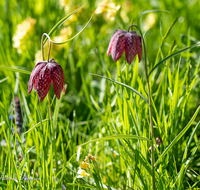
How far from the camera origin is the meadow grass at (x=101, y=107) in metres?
0.87

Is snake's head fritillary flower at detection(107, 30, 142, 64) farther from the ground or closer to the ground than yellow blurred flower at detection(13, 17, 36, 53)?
closer to the ground

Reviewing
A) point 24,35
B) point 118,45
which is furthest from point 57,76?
point 24,35

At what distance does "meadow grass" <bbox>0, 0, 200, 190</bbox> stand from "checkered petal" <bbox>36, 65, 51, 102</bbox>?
7 centimetres

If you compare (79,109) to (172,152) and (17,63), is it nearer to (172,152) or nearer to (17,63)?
(17,63)

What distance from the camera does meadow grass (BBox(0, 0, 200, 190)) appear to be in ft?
2.84

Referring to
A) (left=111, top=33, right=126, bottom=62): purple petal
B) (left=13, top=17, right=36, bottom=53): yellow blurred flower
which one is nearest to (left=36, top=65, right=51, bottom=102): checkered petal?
(left=111, top=33, right=126, bottom=62): purple petal

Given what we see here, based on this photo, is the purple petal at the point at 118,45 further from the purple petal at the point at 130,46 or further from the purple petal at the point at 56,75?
the purple petal at the point at 56,75

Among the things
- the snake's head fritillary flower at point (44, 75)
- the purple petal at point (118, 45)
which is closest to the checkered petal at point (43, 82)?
the snake's head fritillary flower at point (44, 75)

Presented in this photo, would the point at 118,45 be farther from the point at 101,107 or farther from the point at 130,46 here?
the point at 101,107

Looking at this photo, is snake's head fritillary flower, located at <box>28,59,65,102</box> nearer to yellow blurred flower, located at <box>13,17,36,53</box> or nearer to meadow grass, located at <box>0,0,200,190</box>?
meadow grass, located at <box>0,0,200,190</box>

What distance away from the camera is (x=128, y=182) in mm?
980

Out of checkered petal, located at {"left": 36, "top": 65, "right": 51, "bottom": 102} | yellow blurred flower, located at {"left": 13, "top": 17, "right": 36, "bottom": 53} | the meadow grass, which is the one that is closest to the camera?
checkered petal, located at {"left": 36, "top": 65, "right": 51, "bottom": 102}

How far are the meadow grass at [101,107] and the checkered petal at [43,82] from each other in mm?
70

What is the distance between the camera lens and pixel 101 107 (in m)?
1.53
